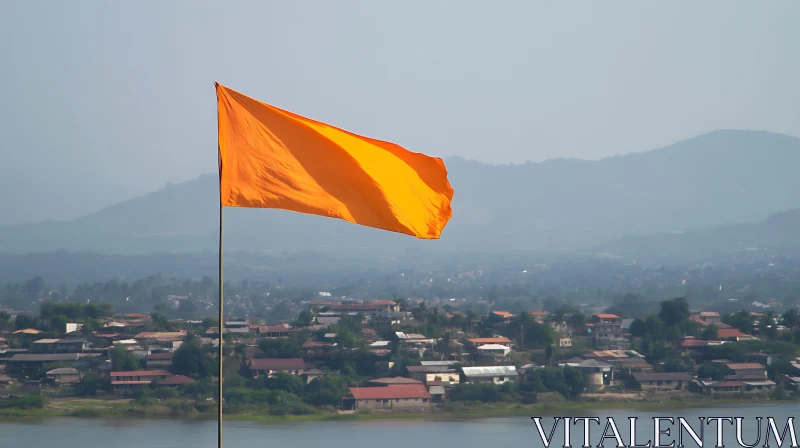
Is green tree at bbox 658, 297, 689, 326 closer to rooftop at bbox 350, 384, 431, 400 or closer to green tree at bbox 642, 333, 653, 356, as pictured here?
green tree at bbox 642, 333, 653, 356

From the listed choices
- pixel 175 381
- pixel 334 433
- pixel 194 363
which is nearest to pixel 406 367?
pixel 194 363

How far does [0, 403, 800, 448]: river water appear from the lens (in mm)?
14844

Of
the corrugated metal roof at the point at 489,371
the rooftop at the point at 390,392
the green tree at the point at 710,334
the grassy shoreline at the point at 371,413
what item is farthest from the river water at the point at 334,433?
the green tree at the point at 710,334

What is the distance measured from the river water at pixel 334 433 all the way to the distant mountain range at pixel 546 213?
91828mm

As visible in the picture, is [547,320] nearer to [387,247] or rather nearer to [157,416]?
[157,416]

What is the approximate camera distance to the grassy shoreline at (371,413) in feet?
58.7

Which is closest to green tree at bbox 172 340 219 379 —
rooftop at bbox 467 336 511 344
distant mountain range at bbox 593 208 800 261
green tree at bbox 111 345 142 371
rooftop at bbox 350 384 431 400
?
green tree at bbox 111 345 142 371

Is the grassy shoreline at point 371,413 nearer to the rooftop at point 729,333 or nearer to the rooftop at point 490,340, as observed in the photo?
the rooftop at point 490,340

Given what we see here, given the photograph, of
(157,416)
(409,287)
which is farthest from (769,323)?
(409,287)

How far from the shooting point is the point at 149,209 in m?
144

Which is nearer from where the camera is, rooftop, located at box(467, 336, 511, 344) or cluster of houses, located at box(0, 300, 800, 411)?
cluster of houses, located at box(0, 300, 800, 411)

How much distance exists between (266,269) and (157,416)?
72843 millimetres

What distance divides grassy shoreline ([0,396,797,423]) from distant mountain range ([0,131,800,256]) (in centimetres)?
9014

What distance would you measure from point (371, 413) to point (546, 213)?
128m
